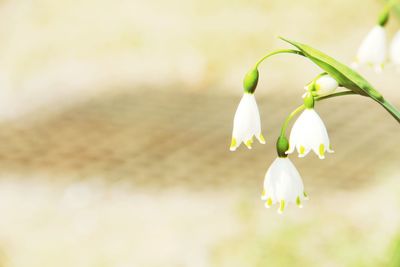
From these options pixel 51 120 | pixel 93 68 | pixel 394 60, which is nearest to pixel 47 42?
pixel 93 68

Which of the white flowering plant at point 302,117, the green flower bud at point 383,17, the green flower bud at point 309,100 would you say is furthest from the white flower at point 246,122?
the green flower bud at point 383,17

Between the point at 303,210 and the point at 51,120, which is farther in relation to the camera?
the point at 51,120

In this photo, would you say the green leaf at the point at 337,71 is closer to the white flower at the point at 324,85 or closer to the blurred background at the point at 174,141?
the white flower at the point at 324,85

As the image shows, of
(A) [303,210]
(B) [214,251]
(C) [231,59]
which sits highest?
(C) [231,59]

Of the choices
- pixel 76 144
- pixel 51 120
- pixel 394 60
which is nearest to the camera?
pixel 394 60

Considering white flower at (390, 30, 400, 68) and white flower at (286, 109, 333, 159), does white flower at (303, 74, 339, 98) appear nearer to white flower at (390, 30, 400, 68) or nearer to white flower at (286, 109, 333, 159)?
white flower at (286, 109, 333, 159)

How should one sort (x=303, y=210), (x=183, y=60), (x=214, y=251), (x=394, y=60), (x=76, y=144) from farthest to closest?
(x=183, y=60), (x=76, y=144), (x=303, y=210), (x=214, y=251), (x=394, y=60)

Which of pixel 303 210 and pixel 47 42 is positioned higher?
pixel 47 42

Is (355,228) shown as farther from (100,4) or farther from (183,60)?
(100,4)
